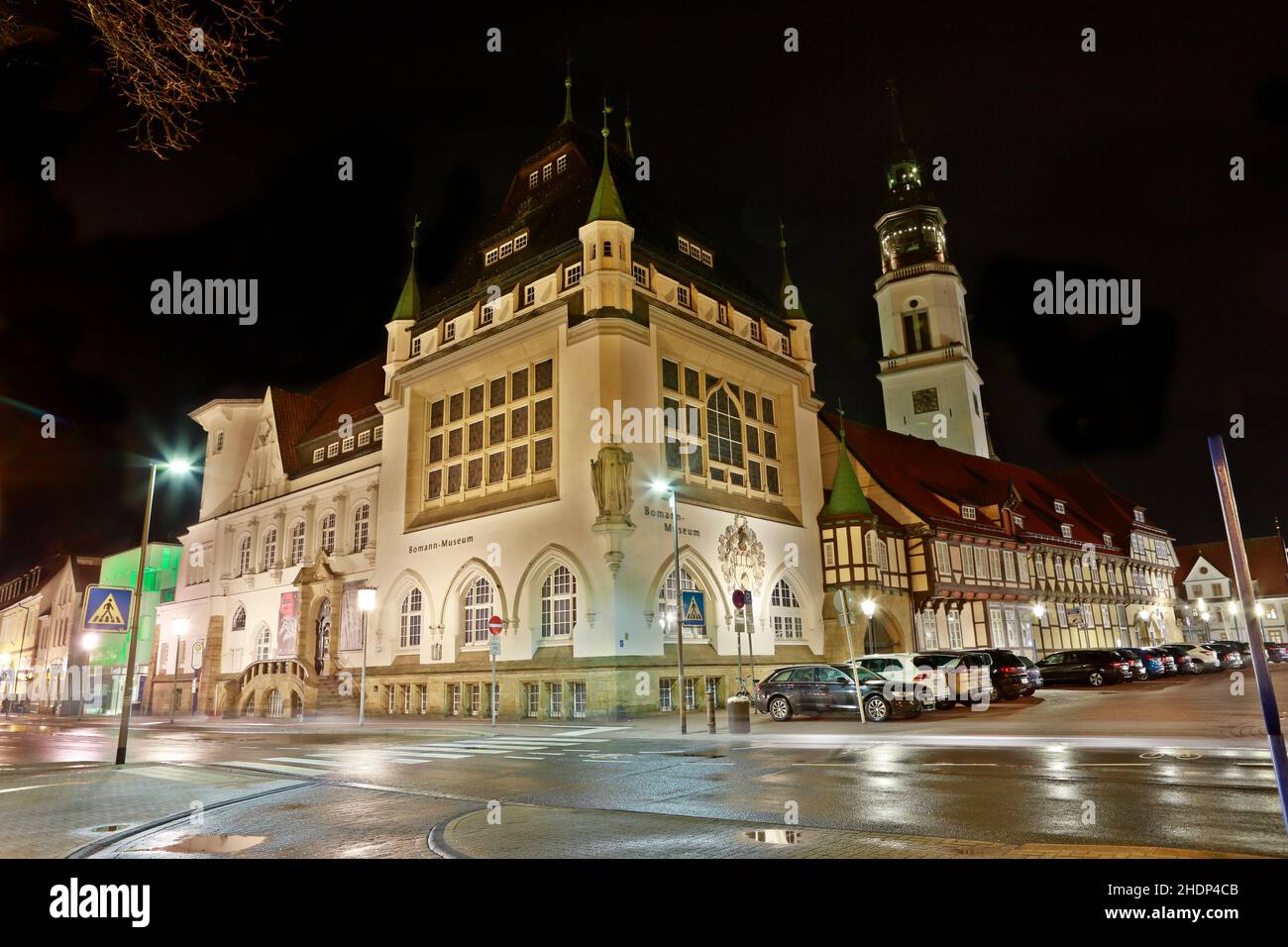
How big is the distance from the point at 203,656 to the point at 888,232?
214ft

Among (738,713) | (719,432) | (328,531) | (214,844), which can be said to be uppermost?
(719,432)

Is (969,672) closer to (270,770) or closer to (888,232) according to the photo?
(270,770)

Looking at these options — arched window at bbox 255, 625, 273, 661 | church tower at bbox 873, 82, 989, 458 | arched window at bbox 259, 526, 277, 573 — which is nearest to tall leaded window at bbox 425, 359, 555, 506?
arched window at bbox 259, 526, 277, 573

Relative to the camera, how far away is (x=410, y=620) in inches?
1406

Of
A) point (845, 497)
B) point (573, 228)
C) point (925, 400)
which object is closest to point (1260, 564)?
point (925, 400)

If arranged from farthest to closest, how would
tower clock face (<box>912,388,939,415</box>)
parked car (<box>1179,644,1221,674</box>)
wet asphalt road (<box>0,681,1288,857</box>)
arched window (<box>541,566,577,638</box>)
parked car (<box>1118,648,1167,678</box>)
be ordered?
1. tower clock face (<box>912,388,939,415</box>)
2. parked car (<box>1179,644,1221,674</box>)
3. parked car (<box>1118,648,1167,678</box>)
4. arched window (<box>541,566,577,638</box>)
5. wet asphalt road (<box>0,681,1288,857</box>)

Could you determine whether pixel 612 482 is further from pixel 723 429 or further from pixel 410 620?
pixel 410 620

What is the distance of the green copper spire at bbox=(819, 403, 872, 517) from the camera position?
38.1 m

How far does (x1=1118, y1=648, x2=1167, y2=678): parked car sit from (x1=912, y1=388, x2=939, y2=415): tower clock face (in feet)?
106

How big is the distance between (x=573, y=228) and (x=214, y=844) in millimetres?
30117

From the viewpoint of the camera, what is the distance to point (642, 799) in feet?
33.1

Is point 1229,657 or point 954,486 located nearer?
point 1229,657

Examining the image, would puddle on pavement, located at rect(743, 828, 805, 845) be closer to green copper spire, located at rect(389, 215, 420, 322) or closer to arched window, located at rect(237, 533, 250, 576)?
green copper spire, located at rect(389, 215, 420, 322)

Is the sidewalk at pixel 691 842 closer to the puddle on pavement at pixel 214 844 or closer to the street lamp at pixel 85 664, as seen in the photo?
the puddle on pavement at pixel 214 844
